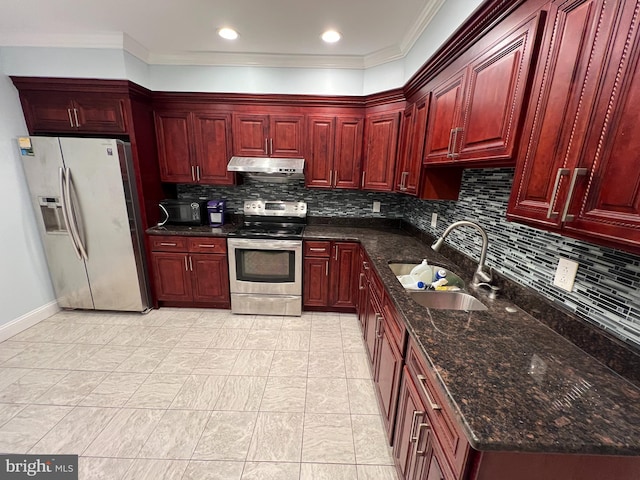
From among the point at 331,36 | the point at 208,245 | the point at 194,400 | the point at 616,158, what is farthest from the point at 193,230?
the point at 616,158

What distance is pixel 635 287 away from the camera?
0.85 meters

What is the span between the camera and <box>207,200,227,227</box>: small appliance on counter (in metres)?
2.89

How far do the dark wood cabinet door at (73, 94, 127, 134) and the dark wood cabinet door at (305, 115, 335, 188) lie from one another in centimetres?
181

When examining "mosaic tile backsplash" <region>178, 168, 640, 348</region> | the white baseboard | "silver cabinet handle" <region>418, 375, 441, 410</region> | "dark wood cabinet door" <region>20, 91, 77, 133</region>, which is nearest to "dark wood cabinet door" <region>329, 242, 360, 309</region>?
"mosaic tile backsplash" <region>178, 168, 640, 348</region>

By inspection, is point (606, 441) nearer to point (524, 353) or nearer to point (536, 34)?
point (524, 353)

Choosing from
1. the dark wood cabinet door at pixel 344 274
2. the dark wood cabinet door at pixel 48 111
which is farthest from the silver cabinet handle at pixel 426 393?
the dark wood cabinet door at pixel 48 111

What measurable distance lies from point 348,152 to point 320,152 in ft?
1.00

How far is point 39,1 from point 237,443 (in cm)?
324

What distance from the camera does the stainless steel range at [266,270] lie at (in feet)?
8.60

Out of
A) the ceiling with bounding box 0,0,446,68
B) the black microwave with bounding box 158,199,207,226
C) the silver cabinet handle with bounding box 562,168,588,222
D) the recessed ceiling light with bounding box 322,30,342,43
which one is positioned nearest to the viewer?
the silver cabinet handle with bounding box 562,168,588,222

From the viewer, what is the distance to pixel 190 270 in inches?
109

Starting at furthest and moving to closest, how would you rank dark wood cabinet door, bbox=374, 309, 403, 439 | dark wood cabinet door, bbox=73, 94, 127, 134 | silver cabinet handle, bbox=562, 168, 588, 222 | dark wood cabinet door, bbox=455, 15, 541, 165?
dark wood cabinet door, bbox=73, 94, 127, 134 < dark wood cabinet door, bbox=374, 309, 403, 439 < dark wood cabinet door, bbox=455, 15, 541, 165 < silver cabinet handle, bbox=562, 168, 588, 222

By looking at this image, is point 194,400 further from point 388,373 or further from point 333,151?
point 333,151

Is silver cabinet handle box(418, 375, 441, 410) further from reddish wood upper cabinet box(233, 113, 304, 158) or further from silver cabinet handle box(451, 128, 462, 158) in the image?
reddish wood upper cabinet box(233, 113, 304, 158)
